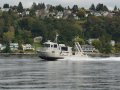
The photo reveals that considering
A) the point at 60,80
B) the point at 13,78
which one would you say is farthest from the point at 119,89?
the point at 13,78

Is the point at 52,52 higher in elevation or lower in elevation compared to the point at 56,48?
lower

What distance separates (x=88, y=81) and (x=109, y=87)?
6.88 meters

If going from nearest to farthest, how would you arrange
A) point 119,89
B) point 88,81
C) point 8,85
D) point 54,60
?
point 119,89 < point 8,85 < point 88,81 < point 54,60

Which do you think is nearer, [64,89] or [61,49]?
[64,89]

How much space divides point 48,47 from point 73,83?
77.0 meters

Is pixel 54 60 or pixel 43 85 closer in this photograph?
pixel 43 85

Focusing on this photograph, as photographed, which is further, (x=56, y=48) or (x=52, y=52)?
(x=56, y=48)

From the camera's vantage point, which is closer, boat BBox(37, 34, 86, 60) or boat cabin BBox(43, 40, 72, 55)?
boat BBox(37, 34, 86, 60)

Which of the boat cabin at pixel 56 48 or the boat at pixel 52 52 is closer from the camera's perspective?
the boat at pixel 52 52

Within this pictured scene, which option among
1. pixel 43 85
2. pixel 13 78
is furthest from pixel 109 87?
pixel 13 78

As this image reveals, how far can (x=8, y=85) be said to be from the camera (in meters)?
60.2

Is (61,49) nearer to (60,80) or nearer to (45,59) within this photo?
(45,59)

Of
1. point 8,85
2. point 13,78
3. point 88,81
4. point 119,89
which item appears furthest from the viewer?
point 13,78

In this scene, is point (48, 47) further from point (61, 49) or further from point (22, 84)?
point (22, 84)
